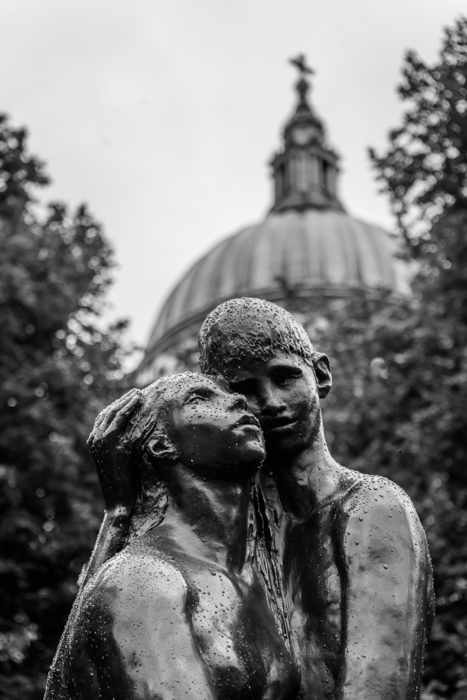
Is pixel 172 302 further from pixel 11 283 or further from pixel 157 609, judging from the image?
pixel 157 609

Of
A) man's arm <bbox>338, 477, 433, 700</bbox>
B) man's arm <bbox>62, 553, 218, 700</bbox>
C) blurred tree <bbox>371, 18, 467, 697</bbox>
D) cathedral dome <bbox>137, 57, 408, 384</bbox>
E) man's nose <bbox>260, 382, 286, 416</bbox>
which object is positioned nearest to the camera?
man's arm <bbox>62, 553, 218, 700</bbox>

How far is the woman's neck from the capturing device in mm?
2709

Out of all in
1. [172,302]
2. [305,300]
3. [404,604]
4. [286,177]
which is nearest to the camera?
[404,604]

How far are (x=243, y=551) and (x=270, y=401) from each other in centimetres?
40

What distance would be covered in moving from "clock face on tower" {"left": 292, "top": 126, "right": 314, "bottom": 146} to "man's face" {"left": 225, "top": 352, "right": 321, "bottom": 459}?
198ft

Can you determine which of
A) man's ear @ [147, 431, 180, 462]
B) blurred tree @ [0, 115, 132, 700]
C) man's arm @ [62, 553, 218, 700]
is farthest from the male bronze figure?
blurred tree @ [0, 115, 132, 700]

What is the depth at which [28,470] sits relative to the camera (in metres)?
14.8

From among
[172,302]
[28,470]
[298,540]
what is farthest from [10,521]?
[172,302]

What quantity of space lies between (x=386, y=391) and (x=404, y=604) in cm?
1505

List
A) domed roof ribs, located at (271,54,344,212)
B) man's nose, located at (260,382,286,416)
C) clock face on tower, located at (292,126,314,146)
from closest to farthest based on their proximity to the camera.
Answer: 1. man's nose, located at (260,382,286,416)
2. domed roof ribs, located at (271,54,344,212)
3. clock face on tower, located at (292,126,314,146)

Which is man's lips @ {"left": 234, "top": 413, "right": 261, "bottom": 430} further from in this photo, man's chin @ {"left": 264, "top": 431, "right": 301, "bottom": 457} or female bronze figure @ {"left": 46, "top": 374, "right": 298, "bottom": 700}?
man's chin @ {"left": 264, "top": 431, "right": 301, "bottom": 457}

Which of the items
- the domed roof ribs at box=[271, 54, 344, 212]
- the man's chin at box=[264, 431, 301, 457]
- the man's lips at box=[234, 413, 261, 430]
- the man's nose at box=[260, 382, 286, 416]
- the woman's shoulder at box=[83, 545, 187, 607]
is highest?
the domed roof ribs at box=[271, 54, 344, 212]

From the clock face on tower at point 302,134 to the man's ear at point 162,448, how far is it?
199 feet

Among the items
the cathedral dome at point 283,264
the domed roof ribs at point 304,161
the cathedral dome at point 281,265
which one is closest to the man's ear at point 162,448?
the cathedral dome at point 281,265
